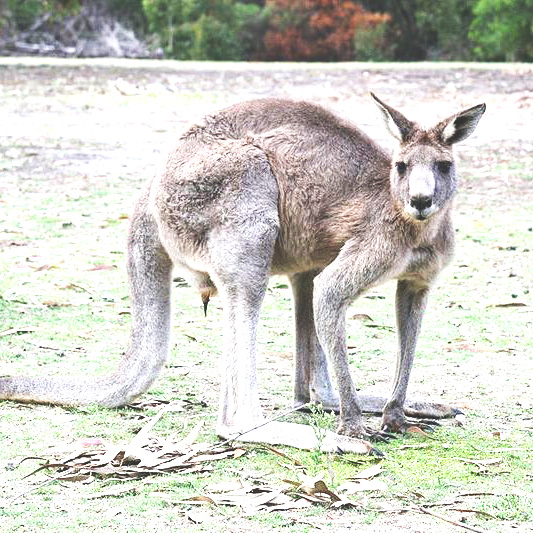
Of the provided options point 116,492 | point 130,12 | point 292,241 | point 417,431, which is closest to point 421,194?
point 292,241

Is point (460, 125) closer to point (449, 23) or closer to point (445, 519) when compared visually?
point (445, 519)

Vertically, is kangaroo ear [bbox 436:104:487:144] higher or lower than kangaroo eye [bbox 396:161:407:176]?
higher

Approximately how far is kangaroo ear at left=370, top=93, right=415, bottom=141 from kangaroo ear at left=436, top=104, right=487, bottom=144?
10 cm

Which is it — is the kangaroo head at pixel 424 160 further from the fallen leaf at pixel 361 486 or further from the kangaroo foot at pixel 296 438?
the fallen leaf at pixel 361 486

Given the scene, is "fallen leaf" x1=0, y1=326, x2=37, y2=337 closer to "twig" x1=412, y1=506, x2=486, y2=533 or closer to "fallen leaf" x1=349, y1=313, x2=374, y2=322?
"fallen leaf" x1=349, y1=313, x2=374, y2=322

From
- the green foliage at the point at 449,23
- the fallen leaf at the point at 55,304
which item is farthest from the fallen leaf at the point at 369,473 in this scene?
the green foliage at the point at 449,23

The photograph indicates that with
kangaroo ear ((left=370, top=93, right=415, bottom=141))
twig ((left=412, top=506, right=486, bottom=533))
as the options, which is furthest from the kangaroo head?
twig ((left=412, top=506, right=486, bottom=533))

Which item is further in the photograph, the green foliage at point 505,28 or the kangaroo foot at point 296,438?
the green foliage at point 505,28

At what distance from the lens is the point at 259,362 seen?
5.03 m

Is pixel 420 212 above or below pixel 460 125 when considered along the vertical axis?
below

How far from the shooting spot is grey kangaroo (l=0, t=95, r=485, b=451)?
12.9ft

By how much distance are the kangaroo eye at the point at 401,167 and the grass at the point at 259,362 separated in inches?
33.2

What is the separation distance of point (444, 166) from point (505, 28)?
20.0m

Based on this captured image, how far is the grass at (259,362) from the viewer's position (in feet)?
10.7
